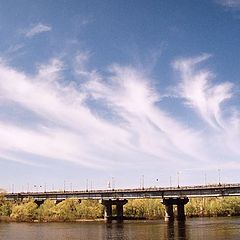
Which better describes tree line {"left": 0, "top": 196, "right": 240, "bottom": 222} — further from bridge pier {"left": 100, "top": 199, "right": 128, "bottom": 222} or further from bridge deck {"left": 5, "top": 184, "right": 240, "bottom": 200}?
bridge pier {"left": 100, "top": 199, "right": 128, "bottom": 222}

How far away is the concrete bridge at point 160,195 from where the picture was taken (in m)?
148

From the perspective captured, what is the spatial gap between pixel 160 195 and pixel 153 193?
3.52m

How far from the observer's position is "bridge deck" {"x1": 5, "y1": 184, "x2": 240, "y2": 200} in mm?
145875

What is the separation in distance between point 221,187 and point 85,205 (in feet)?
191

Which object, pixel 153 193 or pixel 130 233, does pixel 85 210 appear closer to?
pixel 153 193

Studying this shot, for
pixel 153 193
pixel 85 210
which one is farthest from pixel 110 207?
pixel 153 193

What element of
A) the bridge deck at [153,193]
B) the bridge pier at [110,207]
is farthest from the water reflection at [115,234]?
the bridge pier at [110,207]

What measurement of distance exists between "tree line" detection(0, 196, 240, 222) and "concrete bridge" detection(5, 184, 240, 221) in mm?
6265

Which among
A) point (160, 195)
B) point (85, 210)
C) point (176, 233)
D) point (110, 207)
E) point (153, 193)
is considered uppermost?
point (153, 193)

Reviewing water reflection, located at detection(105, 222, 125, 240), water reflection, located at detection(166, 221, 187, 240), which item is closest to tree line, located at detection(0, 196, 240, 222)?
water reflection, located at detection(105, 222, 125, 240)

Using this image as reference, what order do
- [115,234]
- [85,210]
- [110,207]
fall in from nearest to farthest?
1. [115,234]
2. [110,207]
3. [85,210]

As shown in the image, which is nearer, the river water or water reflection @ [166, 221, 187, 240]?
water reflection @ [166, 221, 187, 240]

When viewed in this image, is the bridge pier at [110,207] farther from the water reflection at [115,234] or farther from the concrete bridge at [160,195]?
the water reflection at [115,234]

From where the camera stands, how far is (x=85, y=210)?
17088cm
